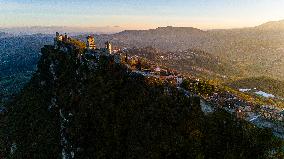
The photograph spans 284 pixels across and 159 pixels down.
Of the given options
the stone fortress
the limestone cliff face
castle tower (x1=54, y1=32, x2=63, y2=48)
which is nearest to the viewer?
the limestone cliff face

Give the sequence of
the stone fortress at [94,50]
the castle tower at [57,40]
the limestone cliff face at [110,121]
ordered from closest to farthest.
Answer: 1. the limestone cliff face at [110,121]
2. the stone fortress at [94,50]
3. the castle tower at [57,40]

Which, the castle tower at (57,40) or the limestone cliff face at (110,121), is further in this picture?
the castle tower at (57,40)

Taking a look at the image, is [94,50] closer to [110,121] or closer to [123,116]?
[110,121]

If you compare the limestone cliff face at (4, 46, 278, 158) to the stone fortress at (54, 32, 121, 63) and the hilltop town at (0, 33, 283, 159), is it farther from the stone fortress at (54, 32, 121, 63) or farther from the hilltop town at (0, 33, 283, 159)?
the stone fortress at (54, 32, 121, 63)

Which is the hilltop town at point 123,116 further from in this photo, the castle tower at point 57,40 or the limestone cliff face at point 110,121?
the castle tower at point 57,40

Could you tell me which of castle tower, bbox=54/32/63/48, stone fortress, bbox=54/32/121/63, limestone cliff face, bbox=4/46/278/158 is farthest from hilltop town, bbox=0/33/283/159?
castle tower, bbox=54/32/63/48

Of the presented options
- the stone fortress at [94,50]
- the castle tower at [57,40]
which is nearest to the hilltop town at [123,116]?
the stone fortress at [94,50]

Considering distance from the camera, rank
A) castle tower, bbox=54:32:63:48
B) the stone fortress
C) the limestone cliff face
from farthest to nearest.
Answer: castle tower, bbox=54:32:63:48
the stone fortress
the limestone cliff face

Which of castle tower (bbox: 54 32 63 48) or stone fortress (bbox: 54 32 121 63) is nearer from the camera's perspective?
stone fortress (bbox: 54 32 121 63)

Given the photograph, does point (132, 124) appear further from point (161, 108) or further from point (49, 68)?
point (49, 68)

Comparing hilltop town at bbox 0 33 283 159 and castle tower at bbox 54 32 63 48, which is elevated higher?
castle tower at bbox 54 32 63 48
